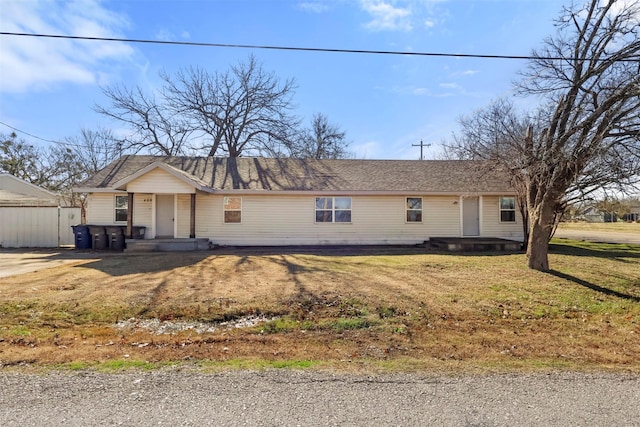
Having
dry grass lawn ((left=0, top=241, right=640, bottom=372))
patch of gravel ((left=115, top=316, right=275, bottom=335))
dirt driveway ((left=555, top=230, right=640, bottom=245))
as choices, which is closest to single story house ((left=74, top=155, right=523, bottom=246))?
dry grass lawn ((left=0, top=241, right=640, bottom=372))

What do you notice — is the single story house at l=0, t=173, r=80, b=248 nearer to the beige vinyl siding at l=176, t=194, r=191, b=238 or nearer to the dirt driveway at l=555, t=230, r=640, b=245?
the beige vinyl siding at l=176, t=194, r=191, b=238

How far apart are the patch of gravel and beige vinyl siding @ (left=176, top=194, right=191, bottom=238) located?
402 inches

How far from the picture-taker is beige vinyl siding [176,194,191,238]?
1554 centimetres

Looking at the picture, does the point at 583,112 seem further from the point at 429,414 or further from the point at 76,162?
the point at 76,162

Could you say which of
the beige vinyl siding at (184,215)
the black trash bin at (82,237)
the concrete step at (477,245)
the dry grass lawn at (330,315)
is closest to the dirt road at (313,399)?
the dry grass lawn at (330,315)

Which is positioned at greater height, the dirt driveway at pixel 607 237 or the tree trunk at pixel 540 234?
the tree trunk at pixel 540 234

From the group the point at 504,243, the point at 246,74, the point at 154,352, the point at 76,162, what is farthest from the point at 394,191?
the point at 76,162

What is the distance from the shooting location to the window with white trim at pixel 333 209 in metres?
16.3

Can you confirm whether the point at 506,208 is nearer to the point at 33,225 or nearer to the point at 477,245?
the point at 477,245

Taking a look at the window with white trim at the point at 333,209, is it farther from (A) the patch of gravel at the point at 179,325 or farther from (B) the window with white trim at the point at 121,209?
(A) the patch of gravel at the point at 179,325

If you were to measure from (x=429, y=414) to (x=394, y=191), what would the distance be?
13.7 meters

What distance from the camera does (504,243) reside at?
1481 cm

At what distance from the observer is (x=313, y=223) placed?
53.4ft

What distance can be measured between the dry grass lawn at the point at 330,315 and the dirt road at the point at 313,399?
38 centimetres
